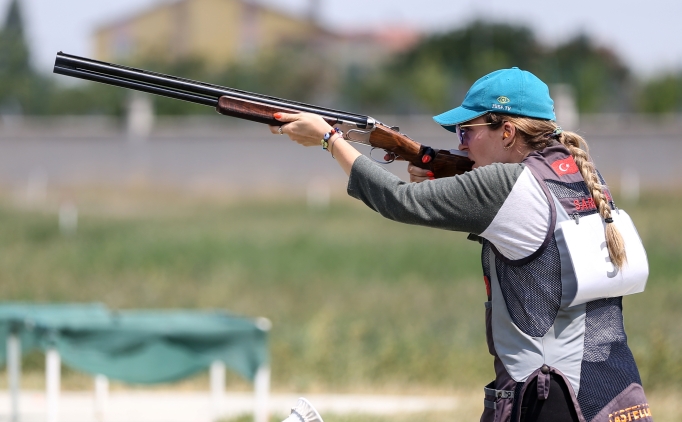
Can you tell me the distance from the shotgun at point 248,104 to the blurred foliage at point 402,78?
3682 centimetres

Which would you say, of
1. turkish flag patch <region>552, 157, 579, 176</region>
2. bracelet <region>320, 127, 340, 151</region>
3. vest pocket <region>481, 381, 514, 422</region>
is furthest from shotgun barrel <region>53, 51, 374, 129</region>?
vest pocket <region>481, 381, 514, 422</region>

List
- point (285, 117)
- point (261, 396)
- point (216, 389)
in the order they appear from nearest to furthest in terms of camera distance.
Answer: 1. point (285, 117)
2. point (261, 396)
3. point (216, 389)

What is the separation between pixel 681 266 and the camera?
55.9 feet

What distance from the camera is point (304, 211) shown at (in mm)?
28719

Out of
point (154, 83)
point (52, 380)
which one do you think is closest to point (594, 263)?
point (154, 83)

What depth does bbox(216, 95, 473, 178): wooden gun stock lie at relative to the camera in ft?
12.5

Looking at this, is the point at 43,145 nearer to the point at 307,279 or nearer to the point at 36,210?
the point at 36,210

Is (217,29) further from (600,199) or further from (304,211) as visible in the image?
(600,199)

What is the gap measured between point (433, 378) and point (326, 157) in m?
25.4

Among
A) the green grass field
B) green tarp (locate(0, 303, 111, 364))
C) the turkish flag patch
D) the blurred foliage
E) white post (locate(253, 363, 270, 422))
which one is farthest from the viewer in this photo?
the blurred foliage

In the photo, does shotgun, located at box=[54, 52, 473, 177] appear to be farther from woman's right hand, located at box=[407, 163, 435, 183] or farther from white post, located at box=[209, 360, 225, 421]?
white post, located at box=[209, 360, 225, 421]

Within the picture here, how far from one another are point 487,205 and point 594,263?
400 mm

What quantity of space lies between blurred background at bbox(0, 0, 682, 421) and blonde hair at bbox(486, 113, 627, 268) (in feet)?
1.82

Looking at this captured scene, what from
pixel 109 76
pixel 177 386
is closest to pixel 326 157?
pixel 177 386
